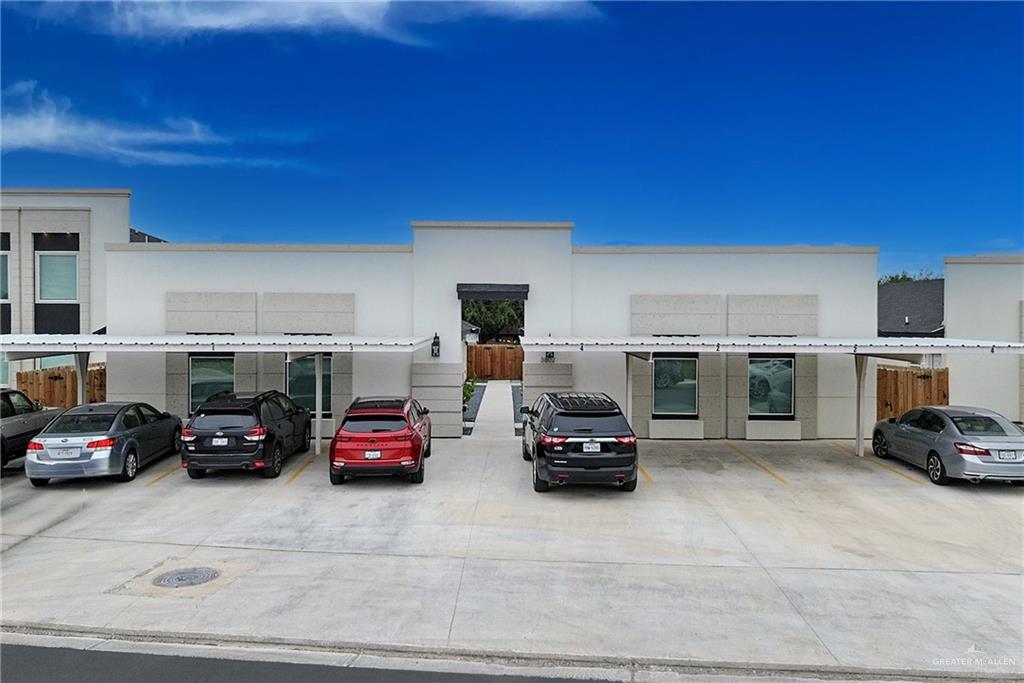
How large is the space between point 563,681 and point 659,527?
14.8 ft

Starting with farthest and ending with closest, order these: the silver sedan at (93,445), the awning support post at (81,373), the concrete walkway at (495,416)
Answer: the concrete walkway at (495,416), the awning support post at (81,373), the silver sedan at (93,445)

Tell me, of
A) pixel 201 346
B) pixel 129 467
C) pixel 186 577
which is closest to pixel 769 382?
pixel 201 346

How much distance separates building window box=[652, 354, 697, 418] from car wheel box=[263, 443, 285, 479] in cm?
923

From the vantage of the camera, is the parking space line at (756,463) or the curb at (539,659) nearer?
the curb at (539,659)

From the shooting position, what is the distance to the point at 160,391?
16719 mm

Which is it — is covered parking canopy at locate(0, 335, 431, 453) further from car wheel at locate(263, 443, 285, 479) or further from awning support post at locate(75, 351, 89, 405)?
car wheel at locate(263, 443, 285, 479)

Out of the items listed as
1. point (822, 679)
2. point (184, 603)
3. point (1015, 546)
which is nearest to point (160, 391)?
point (184, 603)

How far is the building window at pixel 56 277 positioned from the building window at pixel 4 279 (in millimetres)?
863

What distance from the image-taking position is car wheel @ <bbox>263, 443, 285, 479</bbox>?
39.9 feet

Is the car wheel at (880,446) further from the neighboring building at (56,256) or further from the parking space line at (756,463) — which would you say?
the neighboring building at (56,256)

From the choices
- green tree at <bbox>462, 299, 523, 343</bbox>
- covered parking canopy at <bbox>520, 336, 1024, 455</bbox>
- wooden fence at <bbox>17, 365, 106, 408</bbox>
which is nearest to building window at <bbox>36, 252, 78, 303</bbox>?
wooden fence at <bbox>17, 365, 106, 408</bbox>

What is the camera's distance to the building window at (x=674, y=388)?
16531mm

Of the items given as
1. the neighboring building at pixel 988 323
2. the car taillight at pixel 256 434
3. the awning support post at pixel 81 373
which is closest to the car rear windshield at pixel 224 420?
the car taillight at pixel 256 434

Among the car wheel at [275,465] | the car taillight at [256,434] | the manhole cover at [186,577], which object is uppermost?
the car taillight at [256,434]
